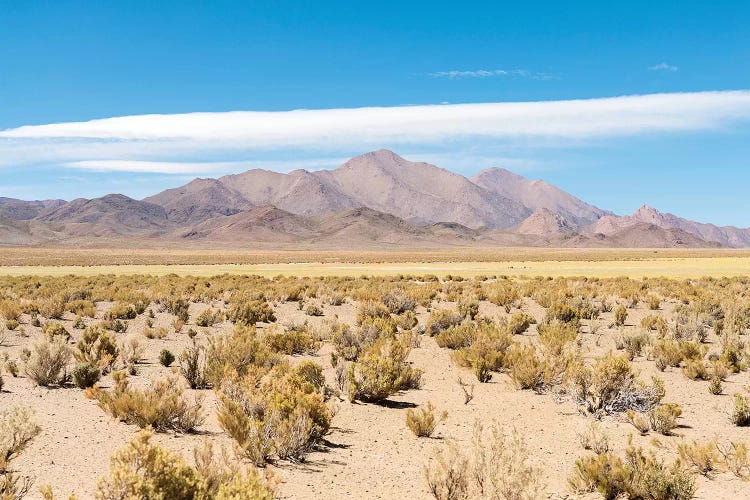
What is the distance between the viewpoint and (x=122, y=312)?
2147 cm

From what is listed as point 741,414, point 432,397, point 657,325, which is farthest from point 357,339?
point 657,325

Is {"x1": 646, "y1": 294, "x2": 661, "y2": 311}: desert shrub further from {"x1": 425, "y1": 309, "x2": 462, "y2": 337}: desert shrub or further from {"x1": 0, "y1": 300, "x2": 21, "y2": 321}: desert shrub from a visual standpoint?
{"x1": 0, "y1": 300, "x2": 21, "y2": 321}: desert shrub

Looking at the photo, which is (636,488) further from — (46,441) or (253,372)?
(46,441)

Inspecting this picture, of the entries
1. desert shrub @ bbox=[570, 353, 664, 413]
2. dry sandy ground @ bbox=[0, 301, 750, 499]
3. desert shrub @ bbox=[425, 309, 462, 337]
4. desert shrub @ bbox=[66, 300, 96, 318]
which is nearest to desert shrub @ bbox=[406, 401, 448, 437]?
dry sandy ground @ bbox=[0, 301, 750, 499]

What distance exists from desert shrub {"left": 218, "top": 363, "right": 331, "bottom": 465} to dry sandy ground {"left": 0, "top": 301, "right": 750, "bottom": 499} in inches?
9.9

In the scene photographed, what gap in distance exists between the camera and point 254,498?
15.0 ft

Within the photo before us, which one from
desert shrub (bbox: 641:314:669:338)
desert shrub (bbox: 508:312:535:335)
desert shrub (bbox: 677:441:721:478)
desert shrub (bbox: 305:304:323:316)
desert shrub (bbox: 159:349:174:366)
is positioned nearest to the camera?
desert shrub (bbox: 677:441:721:478)

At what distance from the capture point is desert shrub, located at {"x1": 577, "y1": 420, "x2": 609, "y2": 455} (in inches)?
315

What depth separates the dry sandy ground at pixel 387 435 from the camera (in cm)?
694

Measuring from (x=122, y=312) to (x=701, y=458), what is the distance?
1927cm

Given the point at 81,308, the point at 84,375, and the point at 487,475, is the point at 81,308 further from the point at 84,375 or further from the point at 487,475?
the point at 487,475

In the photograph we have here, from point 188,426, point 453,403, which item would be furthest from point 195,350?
point 453,403

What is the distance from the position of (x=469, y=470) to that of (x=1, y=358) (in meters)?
11.0

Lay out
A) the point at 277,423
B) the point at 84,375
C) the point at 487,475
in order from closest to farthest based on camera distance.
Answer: the point at 487,475, the point at 277,423, the point at 84,375
